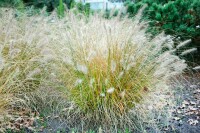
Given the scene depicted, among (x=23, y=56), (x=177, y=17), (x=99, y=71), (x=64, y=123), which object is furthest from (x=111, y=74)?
(x=177, y=17)

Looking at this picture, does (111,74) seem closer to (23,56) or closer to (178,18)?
(23,56)

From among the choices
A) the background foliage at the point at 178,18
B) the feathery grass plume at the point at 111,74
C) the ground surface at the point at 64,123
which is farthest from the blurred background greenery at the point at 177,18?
the feathery grass plume at the point at 111,74

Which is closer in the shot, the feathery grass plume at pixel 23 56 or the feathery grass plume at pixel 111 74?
the feathery grass plume at pixel 111 74

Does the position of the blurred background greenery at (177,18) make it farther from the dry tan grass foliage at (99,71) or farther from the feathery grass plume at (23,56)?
the dry tan grass foliage at (99,71)

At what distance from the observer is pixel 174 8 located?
249 inches

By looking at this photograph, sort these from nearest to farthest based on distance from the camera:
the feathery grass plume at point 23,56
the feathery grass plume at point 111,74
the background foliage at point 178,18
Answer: the feathery grass plume at point 111,74
the feathery grass plume at point 23,56
the background foliage at point 178,18

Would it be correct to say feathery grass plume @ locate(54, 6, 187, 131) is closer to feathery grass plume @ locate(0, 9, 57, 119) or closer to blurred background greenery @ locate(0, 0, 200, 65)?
feathery grass plume @ locate(0, 9, 57, 119)

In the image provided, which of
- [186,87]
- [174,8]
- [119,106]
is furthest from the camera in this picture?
[174,8]

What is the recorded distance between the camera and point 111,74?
388cm

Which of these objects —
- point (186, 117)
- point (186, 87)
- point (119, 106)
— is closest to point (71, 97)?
point (119, 106)

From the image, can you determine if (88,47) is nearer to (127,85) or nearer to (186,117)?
(127,85)

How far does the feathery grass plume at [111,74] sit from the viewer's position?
151 inches

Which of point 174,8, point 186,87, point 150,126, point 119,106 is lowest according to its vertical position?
point 186,87

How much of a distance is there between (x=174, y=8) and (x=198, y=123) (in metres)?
2.83
